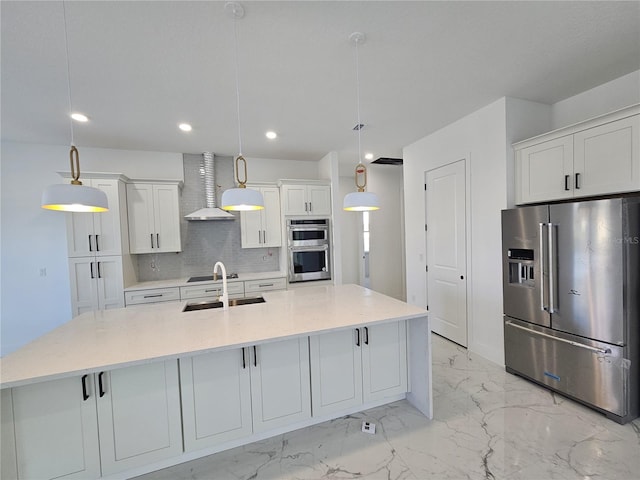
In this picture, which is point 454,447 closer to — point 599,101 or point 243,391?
point 243,391

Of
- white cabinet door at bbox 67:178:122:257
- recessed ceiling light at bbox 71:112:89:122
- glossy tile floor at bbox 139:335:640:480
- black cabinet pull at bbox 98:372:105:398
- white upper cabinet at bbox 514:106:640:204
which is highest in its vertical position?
recessed ceiling light at bbox 71:112:89:122

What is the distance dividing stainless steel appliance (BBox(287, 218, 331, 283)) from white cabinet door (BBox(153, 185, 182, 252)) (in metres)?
1.63

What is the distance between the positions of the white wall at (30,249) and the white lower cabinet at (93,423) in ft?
9.64

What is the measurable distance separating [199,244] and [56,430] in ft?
9.88

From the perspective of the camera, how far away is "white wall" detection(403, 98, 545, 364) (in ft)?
9.20

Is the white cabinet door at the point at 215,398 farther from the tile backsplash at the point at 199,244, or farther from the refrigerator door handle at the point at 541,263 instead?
the tile backsplash at the point at 199,244

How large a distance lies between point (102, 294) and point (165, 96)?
8.56 feet

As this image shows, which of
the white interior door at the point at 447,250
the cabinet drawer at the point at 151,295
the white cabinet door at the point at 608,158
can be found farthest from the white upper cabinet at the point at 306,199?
the white cabinet door at the point at 608,158

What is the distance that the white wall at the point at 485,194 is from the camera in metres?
2.80

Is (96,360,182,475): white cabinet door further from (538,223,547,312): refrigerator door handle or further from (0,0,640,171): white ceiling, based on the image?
(538,223,547,312): refrigerator door handle

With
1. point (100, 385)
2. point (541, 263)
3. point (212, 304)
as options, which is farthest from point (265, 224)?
point (541, 263)

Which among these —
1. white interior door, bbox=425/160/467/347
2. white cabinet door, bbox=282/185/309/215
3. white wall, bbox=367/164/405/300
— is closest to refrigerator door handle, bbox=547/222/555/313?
white interior door, bbox=425/160/467/347

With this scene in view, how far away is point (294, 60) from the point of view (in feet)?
6.74

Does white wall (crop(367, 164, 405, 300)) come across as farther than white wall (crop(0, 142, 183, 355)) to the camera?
Yes
